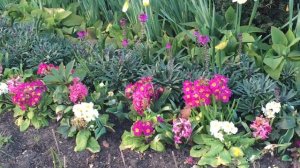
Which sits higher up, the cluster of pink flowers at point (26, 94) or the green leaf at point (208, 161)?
→ the cluster of pink flowers at point (26, 94)

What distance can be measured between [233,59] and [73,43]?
1228mm

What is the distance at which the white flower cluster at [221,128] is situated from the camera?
3043 millimetres

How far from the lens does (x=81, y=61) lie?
12.1 feet

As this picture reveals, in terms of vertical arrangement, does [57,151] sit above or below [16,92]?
below

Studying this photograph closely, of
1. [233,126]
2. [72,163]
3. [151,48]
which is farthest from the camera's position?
[151,48]

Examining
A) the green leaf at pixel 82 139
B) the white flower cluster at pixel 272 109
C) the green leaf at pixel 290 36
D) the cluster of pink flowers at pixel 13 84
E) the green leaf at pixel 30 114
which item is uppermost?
the green leaf at pixel 290 36

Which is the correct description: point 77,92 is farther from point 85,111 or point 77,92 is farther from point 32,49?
point 32,49

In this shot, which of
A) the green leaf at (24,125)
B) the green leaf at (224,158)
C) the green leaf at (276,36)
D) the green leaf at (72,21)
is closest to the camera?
the green leaf at (224,158)

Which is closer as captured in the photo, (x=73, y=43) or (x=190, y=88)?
(x=190, y=88)

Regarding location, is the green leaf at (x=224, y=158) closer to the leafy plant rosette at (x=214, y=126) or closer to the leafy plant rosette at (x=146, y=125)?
the leafy plant rosette at (x=214, y=126)

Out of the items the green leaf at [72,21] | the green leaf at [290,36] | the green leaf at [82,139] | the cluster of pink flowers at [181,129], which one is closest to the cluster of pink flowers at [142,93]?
the cluster of pink flowers at [181,129]

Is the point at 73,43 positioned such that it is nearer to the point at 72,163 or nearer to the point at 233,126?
the point at 72,163

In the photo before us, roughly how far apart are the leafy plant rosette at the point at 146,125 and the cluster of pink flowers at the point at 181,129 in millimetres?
58

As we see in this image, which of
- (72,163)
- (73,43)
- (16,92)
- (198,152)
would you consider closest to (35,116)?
(16,92)
